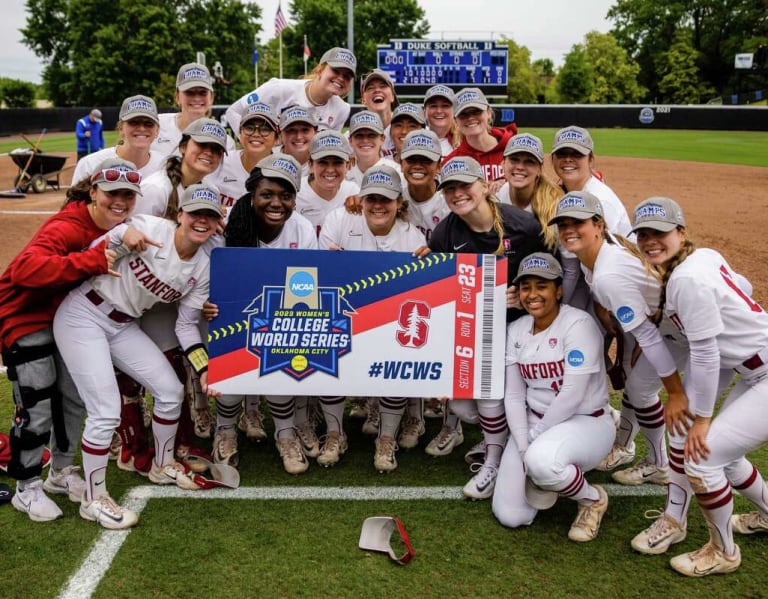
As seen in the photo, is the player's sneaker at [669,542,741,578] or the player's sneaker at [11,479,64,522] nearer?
the player's sneaker at [669,542,741,578]

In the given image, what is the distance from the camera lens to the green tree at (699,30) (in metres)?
59.5

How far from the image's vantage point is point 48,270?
144 inches

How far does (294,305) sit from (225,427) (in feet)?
→ 3.71

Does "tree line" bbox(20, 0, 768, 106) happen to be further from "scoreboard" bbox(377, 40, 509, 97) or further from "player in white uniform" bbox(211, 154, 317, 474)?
"player in white uniform" bbox(211, 154, 317, 474)

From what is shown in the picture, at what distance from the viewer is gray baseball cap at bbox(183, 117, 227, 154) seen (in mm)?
4484

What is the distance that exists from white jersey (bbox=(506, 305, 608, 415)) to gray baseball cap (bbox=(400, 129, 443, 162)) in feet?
4.20

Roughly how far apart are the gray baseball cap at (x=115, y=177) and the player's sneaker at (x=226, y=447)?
176 cm

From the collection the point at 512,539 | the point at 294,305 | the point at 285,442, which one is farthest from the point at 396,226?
the point at 512,539

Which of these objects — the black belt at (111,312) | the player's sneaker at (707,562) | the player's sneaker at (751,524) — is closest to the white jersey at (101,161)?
the black belt at (111,312)

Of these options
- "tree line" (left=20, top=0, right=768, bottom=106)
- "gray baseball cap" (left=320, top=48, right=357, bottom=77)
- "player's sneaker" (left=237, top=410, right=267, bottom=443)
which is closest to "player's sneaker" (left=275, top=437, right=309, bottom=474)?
"player's sneaker" (left=237, top=410, right=267, bottom=443)

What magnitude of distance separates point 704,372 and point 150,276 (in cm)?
301

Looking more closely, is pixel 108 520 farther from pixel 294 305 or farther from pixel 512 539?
pixel 512 539

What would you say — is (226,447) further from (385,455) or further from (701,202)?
(701,202)

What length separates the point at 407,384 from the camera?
4.26m
